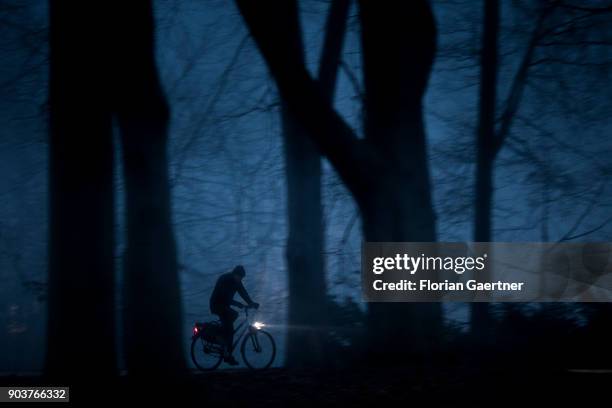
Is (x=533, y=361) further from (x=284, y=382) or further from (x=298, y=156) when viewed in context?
(x=298, y=156)

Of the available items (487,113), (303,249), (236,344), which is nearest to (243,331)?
(236,344)

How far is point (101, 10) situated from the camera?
5992 millimetres

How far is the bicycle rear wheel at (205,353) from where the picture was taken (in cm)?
661

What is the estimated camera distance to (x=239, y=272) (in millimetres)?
6855

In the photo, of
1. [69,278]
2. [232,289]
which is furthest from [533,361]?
[69,278]

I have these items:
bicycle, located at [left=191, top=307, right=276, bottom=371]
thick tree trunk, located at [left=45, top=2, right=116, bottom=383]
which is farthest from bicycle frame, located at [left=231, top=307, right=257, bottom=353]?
thick tree trunk, located at [left=45, top=2, right=116, bottom=383]

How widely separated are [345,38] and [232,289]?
3.40 metres

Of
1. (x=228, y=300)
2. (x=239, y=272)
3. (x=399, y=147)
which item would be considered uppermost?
(x=399, y=147)

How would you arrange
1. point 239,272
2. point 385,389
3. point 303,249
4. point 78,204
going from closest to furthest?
point 385,389 < point 78,204 < point 239,272 < point 303,249

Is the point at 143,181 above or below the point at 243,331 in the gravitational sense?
above

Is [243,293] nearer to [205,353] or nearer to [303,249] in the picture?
[205,353]

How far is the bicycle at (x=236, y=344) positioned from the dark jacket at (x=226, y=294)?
18 centimetres

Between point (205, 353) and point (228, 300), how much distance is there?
0.65 m

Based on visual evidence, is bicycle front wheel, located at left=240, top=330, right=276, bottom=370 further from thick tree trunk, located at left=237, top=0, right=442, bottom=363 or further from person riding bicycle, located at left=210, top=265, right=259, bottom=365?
thick tree trunk, located at left=237, top=0, right=442, bottom=363
